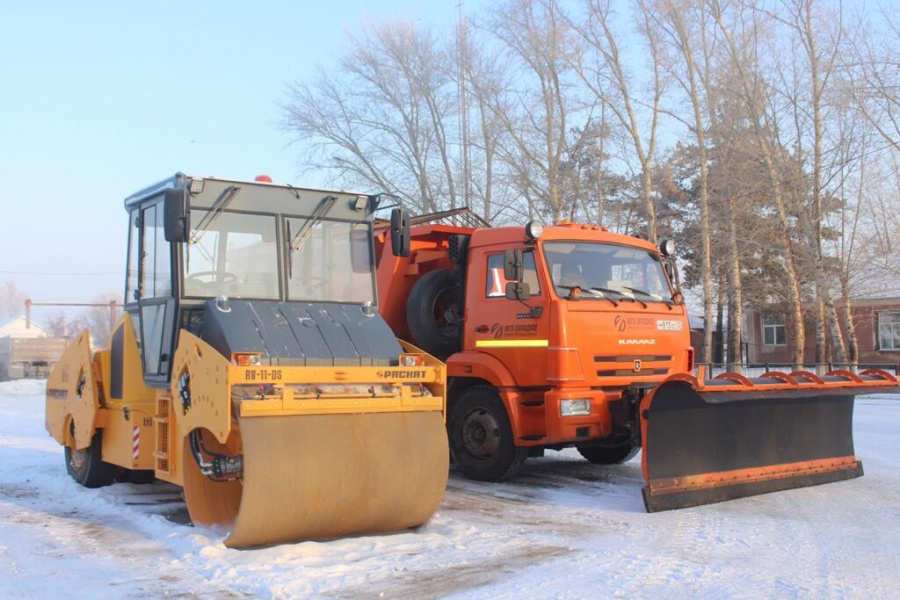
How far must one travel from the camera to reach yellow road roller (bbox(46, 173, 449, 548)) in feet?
21.5

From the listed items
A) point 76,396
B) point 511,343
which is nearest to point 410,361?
point 511,343

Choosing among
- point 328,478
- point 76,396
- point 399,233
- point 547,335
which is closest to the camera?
point 328,478

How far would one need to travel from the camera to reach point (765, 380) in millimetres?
8961

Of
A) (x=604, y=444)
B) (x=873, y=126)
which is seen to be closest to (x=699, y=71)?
(x=873, y=126)

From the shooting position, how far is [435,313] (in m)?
10.9

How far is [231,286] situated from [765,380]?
17.4ft

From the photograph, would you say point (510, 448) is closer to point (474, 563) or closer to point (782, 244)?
point (474, 563)

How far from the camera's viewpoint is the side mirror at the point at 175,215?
23.9 feet

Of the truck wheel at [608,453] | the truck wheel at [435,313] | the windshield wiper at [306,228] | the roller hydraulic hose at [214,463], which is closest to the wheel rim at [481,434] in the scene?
the truck wheel at [435,313]

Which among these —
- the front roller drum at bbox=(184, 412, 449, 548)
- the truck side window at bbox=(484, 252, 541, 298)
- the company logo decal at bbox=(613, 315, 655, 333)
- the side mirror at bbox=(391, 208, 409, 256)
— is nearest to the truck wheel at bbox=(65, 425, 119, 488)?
the front roller drum at bbox=(184, 412, 449, 548)

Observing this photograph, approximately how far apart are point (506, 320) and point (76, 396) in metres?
4.69

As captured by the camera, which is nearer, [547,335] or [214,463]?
[214,463]

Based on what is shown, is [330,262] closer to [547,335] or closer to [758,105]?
[547,335]

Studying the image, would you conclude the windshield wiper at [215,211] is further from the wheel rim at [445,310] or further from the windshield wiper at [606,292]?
the windshield wiper at [606,292]
